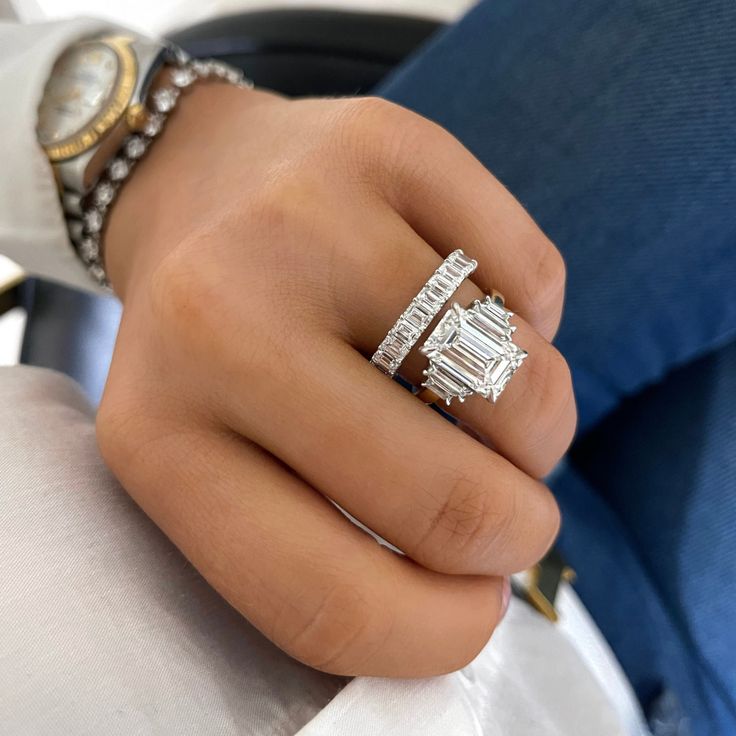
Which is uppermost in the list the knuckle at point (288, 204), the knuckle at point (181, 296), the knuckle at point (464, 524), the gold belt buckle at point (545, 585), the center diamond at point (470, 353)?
the knuckle at point (288, 204)

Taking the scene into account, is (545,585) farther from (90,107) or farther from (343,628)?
(90,107)

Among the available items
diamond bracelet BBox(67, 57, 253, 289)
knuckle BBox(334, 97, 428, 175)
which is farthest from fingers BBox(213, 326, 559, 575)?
diamond bracelet BBox(67, 57, 253, 289)

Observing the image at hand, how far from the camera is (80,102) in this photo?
48 centimetres

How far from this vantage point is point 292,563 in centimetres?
32

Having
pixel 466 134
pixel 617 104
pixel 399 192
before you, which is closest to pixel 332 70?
pixel 466 134

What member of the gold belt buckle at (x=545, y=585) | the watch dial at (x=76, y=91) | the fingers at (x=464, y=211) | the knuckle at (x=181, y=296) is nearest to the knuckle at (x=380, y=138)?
the fingers at (x=464, y=211)

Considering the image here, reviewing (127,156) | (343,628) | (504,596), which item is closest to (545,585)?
(504,596)

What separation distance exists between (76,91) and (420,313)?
333 mm

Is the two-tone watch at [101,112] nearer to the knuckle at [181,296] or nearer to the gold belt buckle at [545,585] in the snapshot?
the knuckle at [181,296]

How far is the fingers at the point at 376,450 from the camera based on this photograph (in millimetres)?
328

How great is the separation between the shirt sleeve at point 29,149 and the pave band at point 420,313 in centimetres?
31

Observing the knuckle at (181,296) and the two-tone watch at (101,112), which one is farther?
the two-tone watch at (101,112)

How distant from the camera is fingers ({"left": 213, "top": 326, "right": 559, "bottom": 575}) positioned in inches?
12.9

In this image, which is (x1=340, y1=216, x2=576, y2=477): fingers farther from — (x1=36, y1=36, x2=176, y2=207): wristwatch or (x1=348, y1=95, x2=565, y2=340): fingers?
(x1=36, y1=36, x2=176, y2=207): wristwatch
